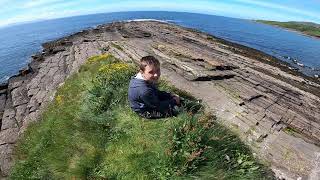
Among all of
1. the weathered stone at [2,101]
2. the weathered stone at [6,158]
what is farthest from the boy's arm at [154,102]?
the weathered stone at [2,101]

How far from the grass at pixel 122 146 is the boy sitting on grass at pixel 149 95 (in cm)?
33

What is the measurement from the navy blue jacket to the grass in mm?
406

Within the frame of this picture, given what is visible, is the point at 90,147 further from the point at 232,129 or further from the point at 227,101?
the point at 227,101

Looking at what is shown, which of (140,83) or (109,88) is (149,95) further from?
(109,88)

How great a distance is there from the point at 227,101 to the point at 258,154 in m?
5.35

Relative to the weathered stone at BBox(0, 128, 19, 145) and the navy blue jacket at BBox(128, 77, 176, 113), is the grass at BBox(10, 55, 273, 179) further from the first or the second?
the weathered stone at BBox(0, 128, 19, 145)

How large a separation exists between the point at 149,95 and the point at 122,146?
1730mm

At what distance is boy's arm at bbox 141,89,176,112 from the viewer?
10.9 metres

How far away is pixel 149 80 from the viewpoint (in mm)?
11039

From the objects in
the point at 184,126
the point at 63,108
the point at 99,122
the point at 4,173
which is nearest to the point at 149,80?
the point at 184,126

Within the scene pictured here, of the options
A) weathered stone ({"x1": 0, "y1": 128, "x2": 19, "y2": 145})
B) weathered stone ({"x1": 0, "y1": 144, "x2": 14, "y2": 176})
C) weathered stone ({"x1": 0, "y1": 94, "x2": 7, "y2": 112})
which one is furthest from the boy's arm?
weathered stone ({"x1": 0, "y1": 94, "x2": 7, "y2": 112})

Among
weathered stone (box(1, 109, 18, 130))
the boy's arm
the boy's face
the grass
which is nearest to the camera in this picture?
the grass

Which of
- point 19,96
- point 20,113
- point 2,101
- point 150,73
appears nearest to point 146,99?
point 150,73

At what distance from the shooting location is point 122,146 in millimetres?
10758
